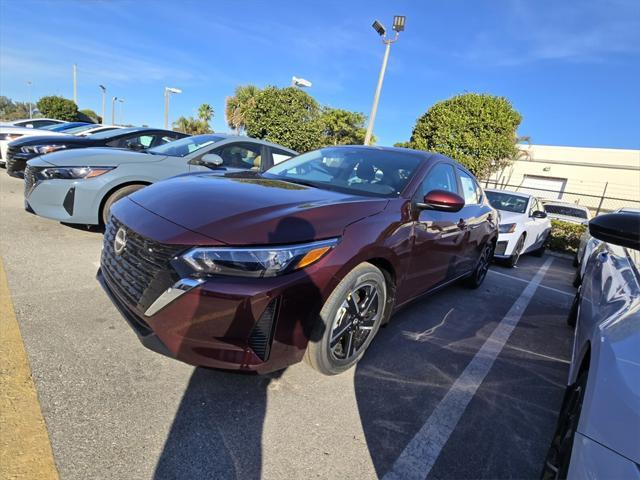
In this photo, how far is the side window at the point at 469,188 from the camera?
3.98 meters

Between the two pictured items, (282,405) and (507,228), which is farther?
(507,228)

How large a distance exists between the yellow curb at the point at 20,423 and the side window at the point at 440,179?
2725mm

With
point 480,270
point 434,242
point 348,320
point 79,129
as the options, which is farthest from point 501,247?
point 79,129

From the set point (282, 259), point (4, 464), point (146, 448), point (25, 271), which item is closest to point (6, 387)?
point (4, 464)

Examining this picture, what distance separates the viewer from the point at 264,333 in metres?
1.83

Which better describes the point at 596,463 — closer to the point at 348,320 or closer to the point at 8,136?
the point at 348,320

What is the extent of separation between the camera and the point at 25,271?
3424 mm

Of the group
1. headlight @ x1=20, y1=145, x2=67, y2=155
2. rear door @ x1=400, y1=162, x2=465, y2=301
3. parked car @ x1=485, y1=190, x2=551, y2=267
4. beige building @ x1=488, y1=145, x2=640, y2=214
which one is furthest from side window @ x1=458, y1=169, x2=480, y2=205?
beige building @ x1=488, y1=145, x2=640, y2=214

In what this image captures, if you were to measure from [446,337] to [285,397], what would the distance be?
5.84 ft

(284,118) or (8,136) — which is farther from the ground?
(284,118)

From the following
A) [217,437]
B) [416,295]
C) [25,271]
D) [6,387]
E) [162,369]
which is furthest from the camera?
[25,271]

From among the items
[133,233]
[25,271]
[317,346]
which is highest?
[133,233]

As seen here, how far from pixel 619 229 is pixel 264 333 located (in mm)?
1603

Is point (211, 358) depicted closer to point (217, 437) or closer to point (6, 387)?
point (217, 437)
